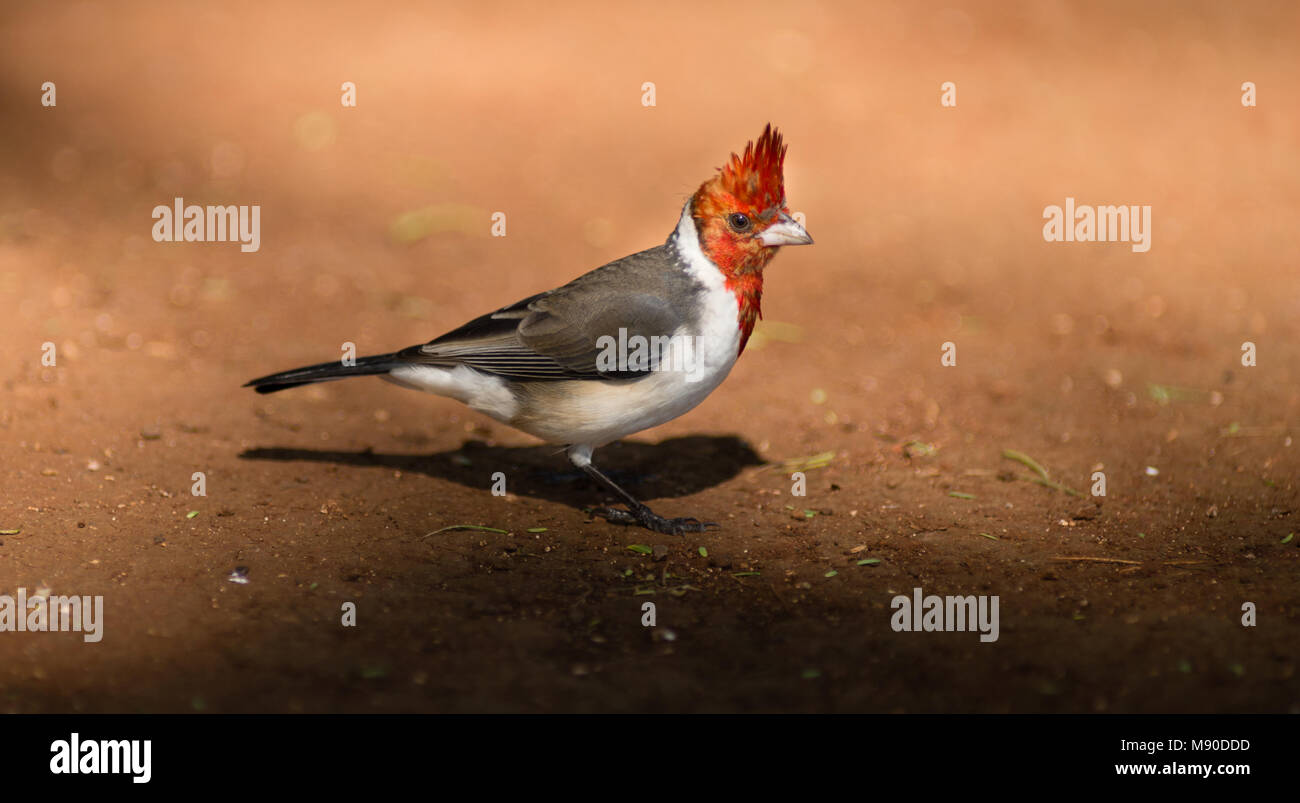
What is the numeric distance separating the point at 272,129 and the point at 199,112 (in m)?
0.83

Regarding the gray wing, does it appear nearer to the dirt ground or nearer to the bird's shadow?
the bird's shadow

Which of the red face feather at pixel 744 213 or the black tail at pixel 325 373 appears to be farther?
the black tail at pixel 325 373

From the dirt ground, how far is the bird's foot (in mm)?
111

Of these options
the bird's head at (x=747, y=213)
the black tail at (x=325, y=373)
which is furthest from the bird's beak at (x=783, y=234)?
the black tail at (x=325, y=373)

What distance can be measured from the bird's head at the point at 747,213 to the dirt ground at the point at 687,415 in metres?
1.30

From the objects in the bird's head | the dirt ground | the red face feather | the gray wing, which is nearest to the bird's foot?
the dirt ground

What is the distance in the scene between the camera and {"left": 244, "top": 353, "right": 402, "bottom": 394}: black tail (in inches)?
231

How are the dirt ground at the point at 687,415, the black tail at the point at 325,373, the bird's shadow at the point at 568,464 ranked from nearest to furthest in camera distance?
the dirt ground at the point at 687,415 → the black tail at the point at 325,373 → the bird's shadow at the point at 568,464

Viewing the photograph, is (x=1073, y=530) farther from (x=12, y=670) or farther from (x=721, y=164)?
(x=721, y=164)

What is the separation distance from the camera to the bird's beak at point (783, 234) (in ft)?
18.0

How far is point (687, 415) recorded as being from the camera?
23.7ft

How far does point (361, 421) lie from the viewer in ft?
22.4

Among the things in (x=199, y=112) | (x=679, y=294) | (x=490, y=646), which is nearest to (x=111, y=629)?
(x=490, y=646)

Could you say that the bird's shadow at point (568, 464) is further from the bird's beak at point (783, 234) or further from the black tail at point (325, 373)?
the bird's beak at point (783, 234)
